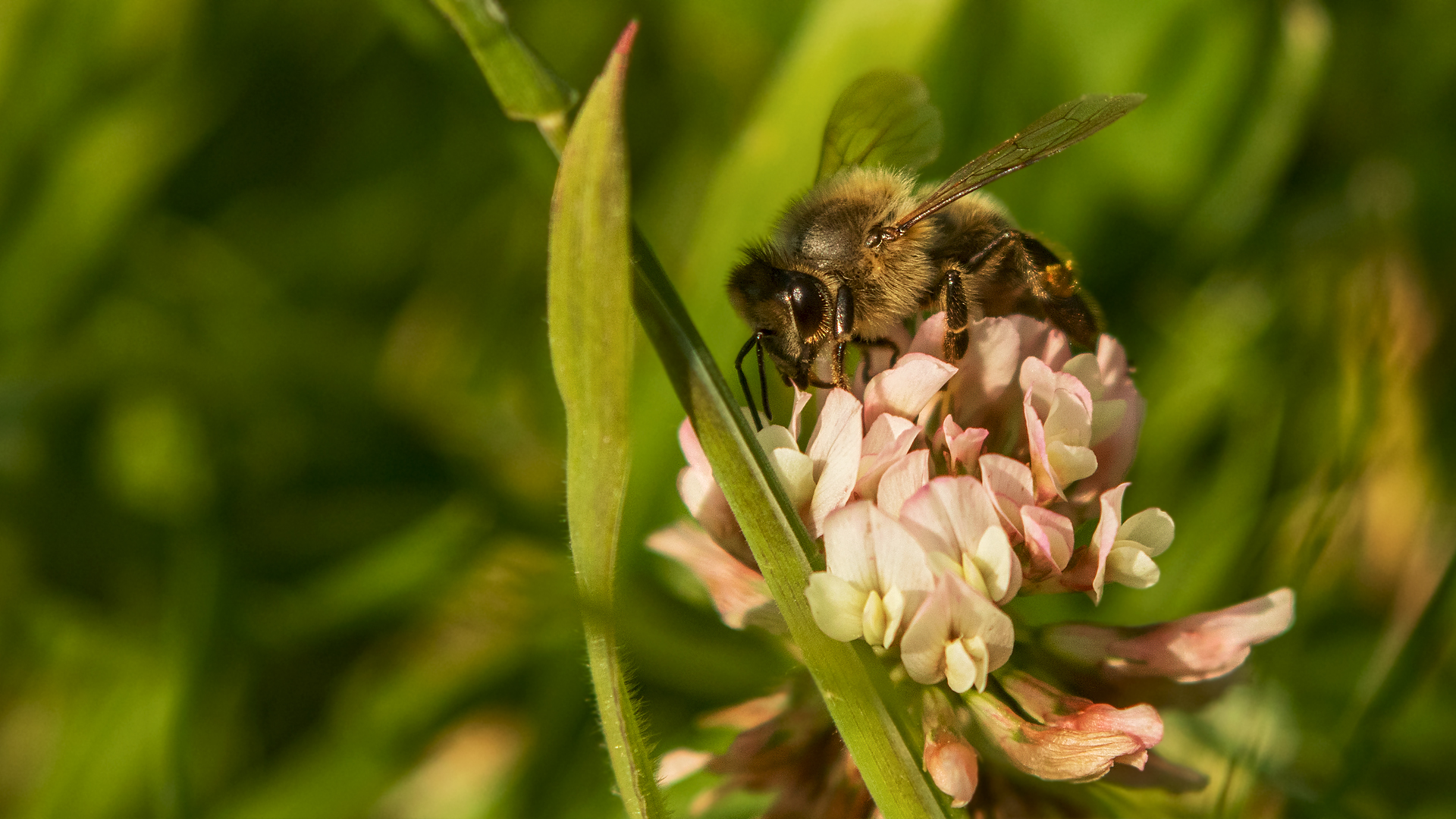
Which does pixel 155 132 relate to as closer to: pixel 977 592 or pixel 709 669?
pixel 709 669

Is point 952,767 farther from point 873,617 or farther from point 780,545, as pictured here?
point 780,545

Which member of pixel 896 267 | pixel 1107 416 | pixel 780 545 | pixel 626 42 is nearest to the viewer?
pixel 626 42

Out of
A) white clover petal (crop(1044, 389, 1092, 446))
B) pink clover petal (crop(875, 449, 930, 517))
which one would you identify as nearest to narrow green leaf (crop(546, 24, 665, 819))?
pink clover petal (crop(875, 449, 930, 517))

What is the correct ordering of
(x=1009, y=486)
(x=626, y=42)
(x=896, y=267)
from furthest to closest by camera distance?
1. (x=896, y=267)
2. (x=1009, y=486)
3. (x=626, y=42)

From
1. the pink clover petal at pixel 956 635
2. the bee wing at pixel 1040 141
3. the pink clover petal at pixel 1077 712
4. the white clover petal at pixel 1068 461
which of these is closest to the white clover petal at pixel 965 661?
the pink clover petal at pixel 956 635

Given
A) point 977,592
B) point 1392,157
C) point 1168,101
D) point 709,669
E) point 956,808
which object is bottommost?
point 1392,157

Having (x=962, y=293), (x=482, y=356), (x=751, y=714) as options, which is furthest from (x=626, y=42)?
(x=482, y=356)

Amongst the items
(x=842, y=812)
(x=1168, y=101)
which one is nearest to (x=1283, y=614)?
(x=842, y=812)
